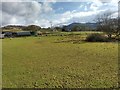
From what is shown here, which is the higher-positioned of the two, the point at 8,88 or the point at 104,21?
the point at 104,21

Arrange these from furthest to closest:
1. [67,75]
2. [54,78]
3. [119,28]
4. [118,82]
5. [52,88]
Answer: [119,28] < [67,75] < [54,78] < [118,82] < [52,88]

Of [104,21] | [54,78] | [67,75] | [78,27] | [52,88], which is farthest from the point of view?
[78,27]

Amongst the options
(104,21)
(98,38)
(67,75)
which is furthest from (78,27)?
Result: (67,75)

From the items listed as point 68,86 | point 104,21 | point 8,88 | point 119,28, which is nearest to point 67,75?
point 68,86

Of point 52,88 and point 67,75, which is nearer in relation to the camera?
point 52,88

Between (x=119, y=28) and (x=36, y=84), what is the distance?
5089 cm

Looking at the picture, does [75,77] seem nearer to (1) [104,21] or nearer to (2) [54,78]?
(2) [54,78]

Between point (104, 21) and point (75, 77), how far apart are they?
55013mm

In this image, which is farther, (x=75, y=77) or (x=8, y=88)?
(x=75, y=77)

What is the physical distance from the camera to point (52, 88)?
972cm

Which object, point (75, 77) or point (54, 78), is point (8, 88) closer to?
point (54, 78)

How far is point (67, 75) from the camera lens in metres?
12.4

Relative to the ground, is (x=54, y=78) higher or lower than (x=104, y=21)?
lower

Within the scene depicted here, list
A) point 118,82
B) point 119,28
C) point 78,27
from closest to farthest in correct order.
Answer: point 118,82
point 119,28
point 78,27
